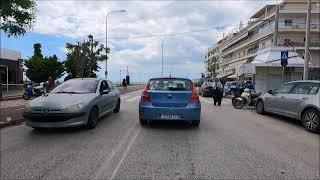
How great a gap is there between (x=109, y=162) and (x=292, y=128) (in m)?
7.20

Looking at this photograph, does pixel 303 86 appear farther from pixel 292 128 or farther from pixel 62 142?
pixel 62 142

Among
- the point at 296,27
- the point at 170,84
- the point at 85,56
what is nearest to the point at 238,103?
the point at 170,84

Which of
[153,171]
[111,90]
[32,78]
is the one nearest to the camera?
[153,171]

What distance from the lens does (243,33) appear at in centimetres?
8531

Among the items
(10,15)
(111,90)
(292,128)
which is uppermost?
(10,15)

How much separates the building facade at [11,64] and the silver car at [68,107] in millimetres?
29257

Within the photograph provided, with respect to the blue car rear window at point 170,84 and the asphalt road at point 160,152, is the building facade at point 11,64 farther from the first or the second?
the blue car rear window at point 170,84

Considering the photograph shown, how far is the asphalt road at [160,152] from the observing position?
630 centimetres

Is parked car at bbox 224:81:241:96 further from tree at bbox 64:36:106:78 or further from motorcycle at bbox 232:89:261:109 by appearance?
tree at bbox 64:36:106:78

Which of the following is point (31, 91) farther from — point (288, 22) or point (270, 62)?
point (288, 22)

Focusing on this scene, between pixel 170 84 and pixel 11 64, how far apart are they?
33157mm

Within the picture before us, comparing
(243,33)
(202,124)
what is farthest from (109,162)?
(243,33)

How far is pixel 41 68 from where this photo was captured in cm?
5138

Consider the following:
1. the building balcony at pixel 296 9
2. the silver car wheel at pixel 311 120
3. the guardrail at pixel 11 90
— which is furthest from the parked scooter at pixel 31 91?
the building balcony at pixel 296 9
